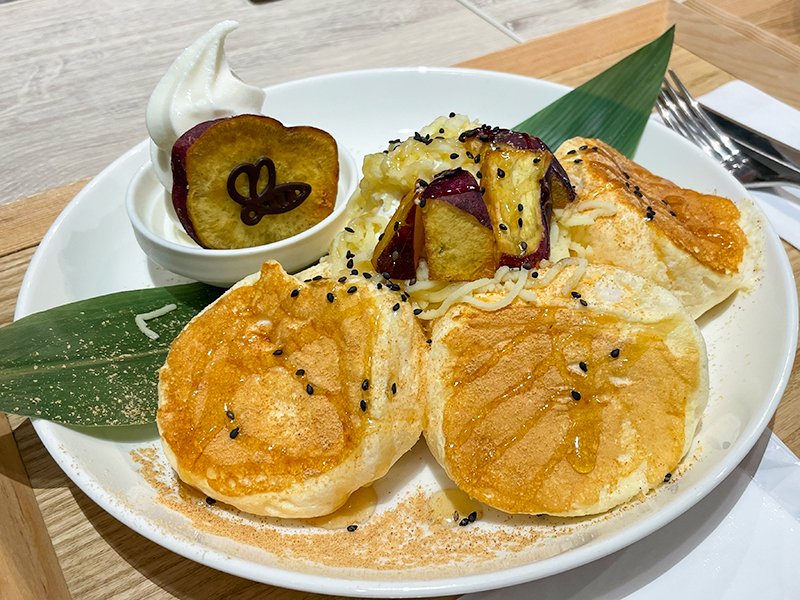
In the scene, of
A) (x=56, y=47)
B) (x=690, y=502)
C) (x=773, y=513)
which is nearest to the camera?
(x=690, y=502)

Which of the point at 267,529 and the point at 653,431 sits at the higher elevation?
the point at 653,431

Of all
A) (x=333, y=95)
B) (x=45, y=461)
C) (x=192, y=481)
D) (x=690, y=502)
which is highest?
(x=333, y=95)

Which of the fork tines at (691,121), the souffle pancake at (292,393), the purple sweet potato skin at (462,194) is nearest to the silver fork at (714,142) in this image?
the fork tines at (691,121)

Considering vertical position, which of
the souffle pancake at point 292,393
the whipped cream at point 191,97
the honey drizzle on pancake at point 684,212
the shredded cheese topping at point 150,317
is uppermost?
the whipped cream at point 191,97

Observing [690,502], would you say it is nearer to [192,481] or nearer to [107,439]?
[192,481]

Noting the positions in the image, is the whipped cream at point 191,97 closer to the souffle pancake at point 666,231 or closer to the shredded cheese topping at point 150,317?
the shredded cheese topping at point 150,317

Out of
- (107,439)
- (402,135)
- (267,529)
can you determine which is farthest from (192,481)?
(402,135)
